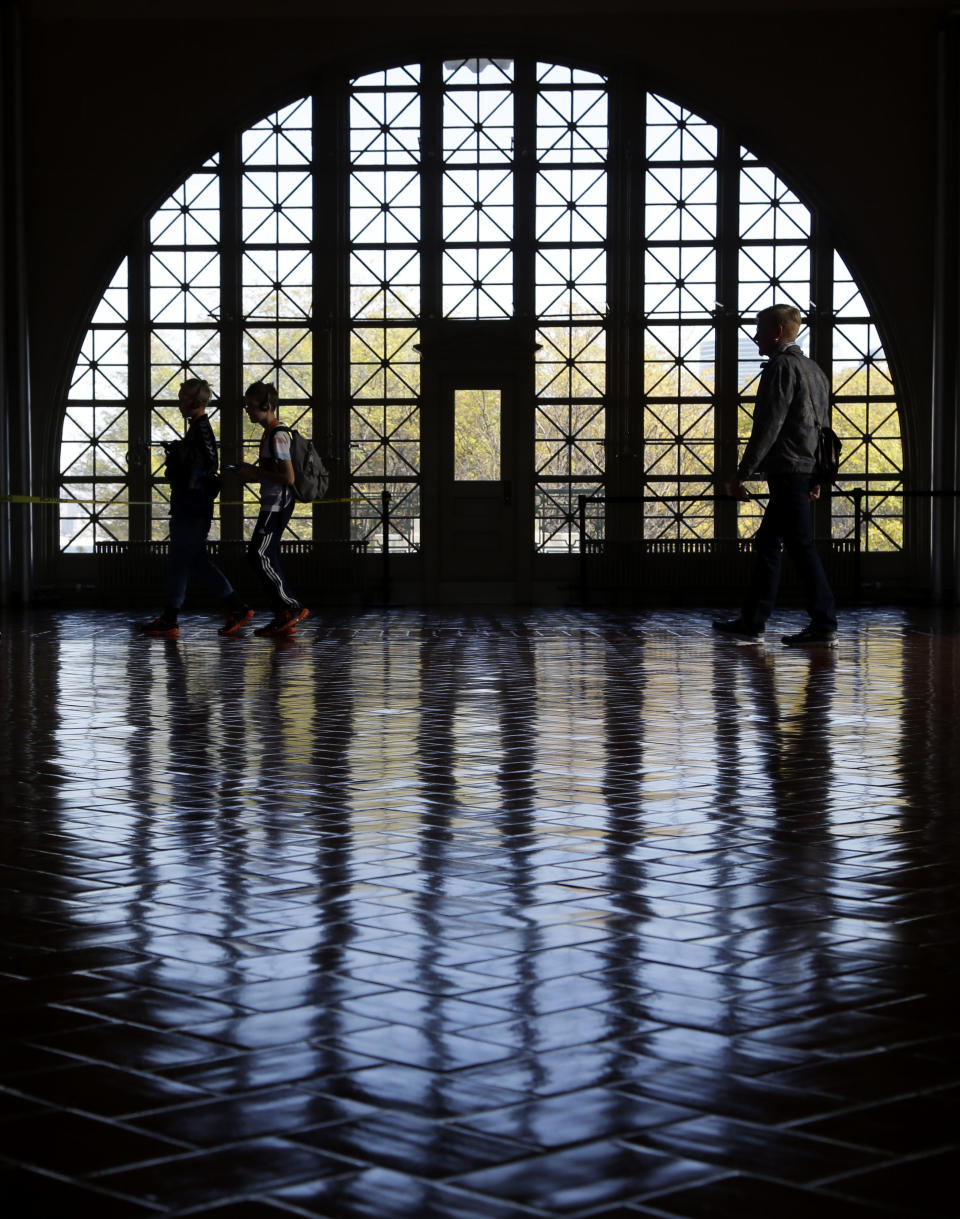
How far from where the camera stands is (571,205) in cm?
1664

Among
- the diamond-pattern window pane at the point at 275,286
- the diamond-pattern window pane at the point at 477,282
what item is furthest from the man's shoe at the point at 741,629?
the diamond-pattern window pane at the point at 275,286

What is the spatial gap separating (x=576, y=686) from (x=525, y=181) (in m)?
10.9

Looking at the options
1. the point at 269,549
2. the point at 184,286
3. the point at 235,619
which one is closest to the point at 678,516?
the point at 184,286

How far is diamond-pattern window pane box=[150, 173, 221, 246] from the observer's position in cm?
1673

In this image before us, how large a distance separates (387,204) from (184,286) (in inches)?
93.7

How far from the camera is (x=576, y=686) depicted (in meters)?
6.86

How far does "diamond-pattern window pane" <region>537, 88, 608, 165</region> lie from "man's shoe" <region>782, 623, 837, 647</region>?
8928mm

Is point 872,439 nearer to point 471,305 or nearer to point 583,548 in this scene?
point 583,548

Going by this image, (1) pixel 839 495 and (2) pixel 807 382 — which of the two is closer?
(2) pixel 807 382

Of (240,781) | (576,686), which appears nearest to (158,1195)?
(240,781)

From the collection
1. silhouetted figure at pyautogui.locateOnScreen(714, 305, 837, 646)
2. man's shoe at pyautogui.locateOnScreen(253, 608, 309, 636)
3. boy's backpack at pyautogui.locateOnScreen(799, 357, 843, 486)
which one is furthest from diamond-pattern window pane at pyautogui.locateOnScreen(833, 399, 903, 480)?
man's shoe at pyautogui.locateOnScreen(253, 608, 309, 636)

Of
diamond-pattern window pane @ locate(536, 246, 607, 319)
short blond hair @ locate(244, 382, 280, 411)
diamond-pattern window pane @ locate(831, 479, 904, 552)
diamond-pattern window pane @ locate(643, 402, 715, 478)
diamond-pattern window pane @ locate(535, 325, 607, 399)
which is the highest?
diamond-pattern window pane @ locate(536, 246, 607, 319)

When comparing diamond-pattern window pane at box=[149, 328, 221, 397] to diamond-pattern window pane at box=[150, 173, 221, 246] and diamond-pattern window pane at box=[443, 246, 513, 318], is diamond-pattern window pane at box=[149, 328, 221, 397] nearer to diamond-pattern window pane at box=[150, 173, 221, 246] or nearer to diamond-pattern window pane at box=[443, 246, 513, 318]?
diamond-pattern window pane at box=[150, 173, 221, 246]

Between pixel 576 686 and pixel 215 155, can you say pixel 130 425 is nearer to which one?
pixel 215 155
